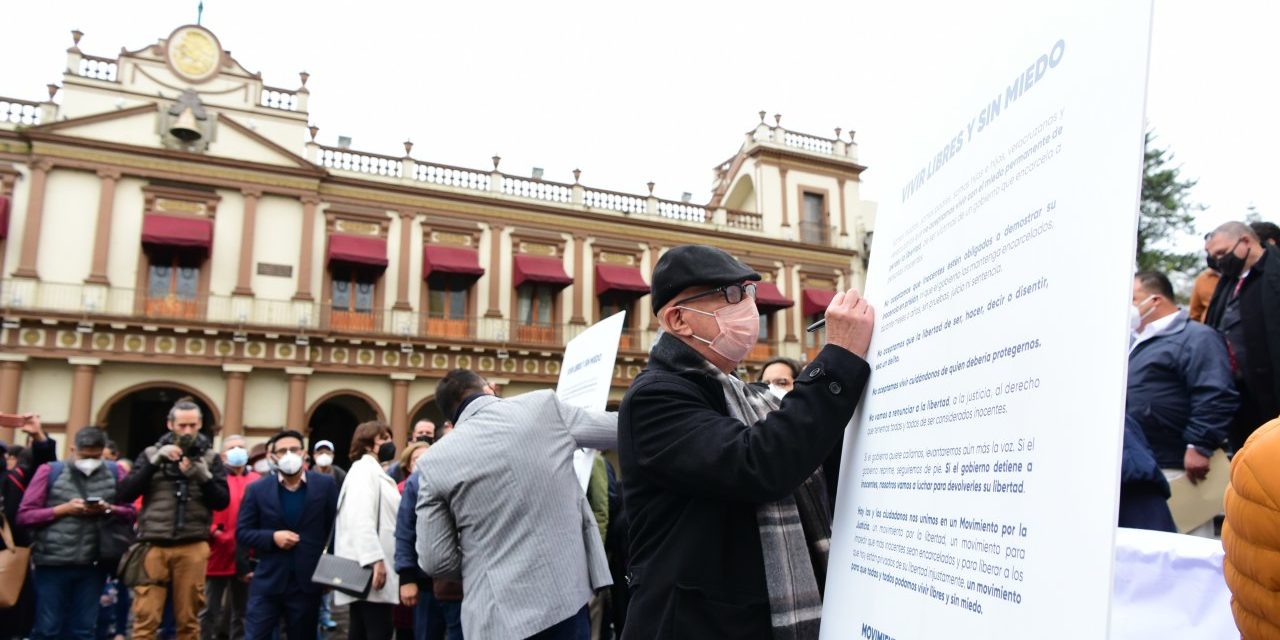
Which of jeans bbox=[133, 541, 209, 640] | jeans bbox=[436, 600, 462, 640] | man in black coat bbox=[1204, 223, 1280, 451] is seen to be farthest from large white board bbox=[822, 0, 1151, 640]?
jeans bbox=[133, 541, 209, 640]

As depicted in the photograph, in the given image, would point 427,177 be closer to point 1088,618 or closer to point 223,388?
point 223,388

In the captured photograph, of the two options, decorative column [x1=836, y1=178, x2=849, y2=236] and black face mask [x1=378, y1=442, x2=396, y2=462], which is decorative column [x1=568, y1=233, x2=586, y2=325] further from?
black face mask [x1=378, y1=442, x2=396, y2=462]

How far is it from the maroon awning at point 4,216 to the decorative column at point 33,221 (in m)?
0.29

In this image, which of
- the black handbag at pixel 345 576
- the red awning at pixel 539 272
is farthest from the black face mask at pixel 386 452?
the red awning at pixel 539 272

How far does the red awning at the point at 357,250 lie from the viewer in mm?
18375

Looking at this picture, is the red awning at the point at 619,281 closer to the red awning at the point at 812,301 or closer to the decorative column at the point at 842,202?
the red awning at the point at 812,301

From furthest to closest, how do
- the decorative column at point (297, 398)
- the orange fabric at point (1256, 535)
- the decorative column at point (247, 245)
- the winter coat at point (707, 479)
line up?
1. the decorative column at point (247, 245)
2. the decorative column at point (297, 398)
3. the winter coat at point (707, 479)
4. the orange fabric at point (1256, 535)

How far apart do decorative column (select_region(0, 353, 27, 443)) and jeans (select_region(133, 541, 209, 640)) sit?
42.9ft

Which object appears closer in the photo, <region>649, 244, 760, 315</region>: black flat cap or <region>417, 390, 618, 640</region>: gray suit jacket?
<region>649, 244, 760, 315</region>: black flat cap

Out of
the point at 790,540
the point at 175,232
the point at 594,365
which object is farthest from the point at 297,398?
the point at 790,540

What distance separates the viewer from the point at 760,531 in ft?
5.65

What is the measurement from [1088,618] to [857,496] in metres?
0.65

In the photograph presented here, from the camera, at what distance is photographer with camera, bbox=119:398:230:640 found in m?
5.96

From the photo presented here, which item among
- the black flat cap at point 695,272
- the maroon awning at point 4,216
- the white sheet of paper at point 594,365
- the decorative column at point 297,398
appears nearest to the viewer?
the black flat cap at point 695,272
